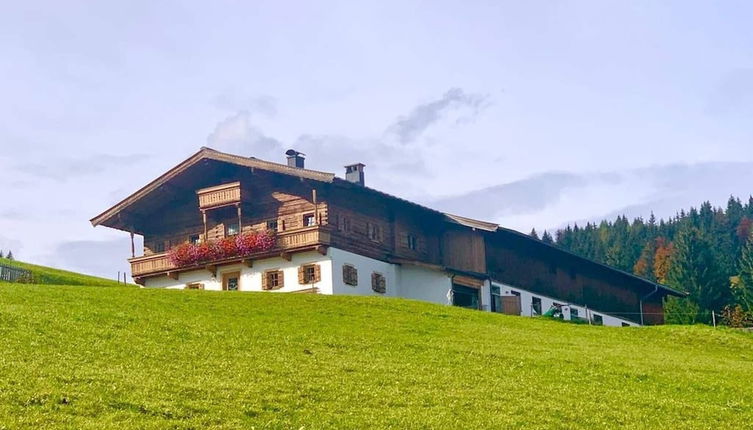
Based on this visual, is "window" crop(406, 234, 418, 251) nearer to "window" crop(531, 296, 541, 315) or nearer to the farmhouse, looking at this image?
the farmhouse

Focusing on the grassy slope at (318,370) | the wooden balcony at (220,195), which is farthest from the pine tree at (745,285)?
the grassy slope at (318,370)

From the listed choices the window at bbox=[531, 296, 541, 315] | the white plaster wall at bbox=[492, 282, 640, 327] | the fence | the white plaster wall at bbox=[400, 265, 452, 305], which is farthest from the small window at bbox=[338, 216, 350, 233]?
the fence

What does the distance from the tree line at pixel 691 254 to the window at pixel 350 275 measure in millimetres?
17721

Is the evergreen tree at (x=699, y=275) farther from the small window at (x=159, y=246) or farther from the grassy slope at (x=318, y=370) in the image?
the grassy slope at (x=318, y=370)

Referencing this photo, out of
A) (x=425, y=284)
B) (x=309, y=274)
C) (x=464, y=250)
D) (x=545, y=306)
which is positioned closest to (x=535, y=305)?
(x=545, y=306)

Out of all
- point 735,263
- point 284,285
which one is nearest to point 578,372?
point 284,285

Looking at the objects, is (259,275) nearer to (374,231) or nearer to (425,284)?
(374,231)

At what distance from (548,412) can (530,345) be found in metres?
12.2

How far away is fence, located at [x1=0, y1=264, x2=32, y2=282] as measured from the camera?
5133 cm

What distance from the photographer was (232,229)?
5903cm

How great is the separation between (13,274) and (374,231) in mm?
18482

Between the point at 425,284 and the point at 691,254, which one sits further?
Result: the point at 691,254

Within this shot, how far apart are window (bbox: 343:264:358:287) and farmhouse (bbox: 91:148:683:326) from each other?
58 millimetres

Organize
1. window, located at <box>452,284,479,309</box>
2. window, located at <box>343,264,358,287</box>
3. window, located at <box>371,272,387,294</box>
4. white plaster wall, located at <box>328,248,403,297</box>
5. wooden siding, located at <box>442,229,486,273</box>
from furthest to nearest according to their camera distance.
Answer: wooden siding, located at <box>442,229,486,273</box>, window, located at <box>452,284,479,309</box>, window, located at <box>371,272,387,294</box>, window, located at <box>343,264,358,287</box>, white plaster wall, located at <box>328,248,403,297</box>
